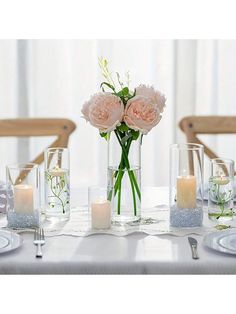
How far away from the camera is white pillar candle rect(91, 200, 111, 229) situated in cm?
178

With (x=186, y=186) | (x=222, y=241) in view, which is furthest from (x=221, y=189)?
(x=222, y=241)

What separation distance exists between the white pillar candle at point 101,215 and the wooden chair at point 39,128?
0.96 metres

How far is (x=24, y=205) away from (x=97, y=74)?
7.09 feet

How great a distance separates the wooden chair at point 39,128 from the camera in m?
2.75

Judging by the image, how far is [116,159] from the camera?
71.1 inches

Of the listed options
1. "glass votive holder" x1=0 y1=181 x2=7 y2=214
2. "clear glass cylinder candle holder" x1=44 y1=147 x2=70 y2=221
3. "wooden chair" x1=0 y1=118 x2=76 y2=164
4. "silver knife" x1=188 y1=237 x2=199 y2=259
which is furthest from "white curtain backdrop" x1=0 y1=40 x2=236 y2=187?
"silver knife" x1=188 y1=237 x2=199 y2=259

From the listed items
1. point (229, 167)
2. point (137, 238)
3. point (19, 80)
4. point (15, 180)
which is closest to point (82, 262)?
point (137, 238)

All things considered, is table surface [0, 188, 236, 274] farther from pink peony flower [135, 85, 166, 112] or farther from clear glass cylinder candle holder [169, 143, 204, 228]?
pink peony flower [135, 85, 166, 112]

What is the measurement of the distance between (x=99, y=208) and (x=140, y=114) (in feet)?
0.78

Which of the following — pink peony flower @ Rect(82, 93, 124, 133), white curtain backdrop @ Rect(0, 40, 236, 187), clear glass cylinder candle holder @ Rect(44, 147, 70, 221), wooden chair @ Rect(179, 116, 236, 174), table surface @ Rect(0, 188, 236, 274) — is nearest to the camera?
table surface @ Rect(0, 188, 236, 274)

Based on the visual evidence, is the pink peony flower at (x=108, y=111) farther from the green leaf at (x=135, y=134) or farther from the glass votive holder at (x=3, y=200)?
the glass votive holder at (x=3, y=200)

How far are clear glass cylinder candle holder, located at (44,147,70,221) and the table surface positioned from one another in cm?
21

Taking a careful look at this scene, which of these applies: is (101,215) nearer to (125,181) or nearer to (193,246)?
(125,181)

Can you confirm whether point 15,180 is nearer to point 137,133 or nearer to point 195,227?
point 137,133
